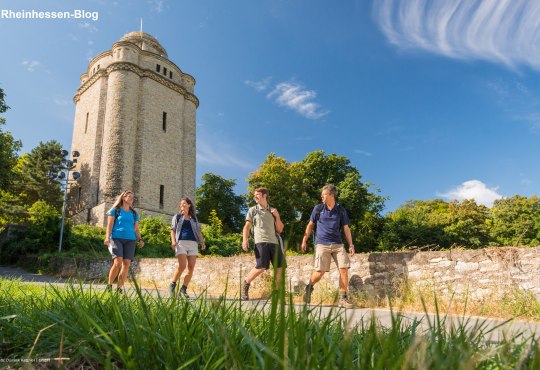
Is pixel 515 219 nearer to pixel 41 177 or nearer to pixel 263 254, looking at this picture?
pixel 263 254

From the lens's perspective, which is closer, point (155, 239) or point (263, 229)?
point (263, 229)

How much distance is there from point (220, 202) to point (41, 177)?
18.0m

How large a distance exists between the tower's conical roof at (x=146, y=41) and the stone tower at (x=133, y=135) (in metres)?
1.96

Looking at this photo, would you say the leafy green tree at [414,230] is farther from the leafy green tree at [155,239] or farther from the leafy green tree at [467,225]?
the leafy green tree at [155,239]

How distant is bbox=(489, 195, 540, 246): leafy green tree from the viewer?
39306 mm

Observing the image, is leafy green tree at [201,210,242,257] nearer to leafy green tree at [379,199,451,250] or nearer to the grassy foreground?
leafy green tree at [379,199,451,250]

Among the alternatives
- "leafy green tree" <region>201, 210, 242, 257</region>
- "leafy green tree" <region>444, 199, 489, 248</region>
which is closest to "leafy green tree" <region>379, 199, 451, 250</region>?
"leafy green tree" <region>444, 199, 489, 248</region>

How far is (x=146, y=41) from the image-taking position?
37.8 m

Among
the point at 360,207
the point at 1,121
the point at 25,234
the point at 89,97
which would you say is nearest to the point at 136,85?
the point at 89,97

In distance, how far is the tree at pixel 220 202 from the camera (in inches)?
1727

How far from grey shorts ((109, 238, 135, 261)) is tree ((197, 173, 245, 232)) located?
36526 millimetres

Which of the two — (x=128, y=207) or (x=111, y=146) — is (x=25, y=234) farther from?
(x=128, y=207)

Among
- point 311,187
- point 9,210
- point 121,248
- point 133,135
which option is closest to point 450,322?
point 121,248

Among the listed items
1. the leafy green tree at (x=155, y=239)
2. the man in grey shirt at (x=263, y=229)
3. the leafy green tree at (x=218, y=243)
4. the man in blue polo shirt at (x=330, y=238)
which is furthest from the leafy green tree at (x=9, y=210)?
the man in blue polo shirt at (x=330, y=238)
